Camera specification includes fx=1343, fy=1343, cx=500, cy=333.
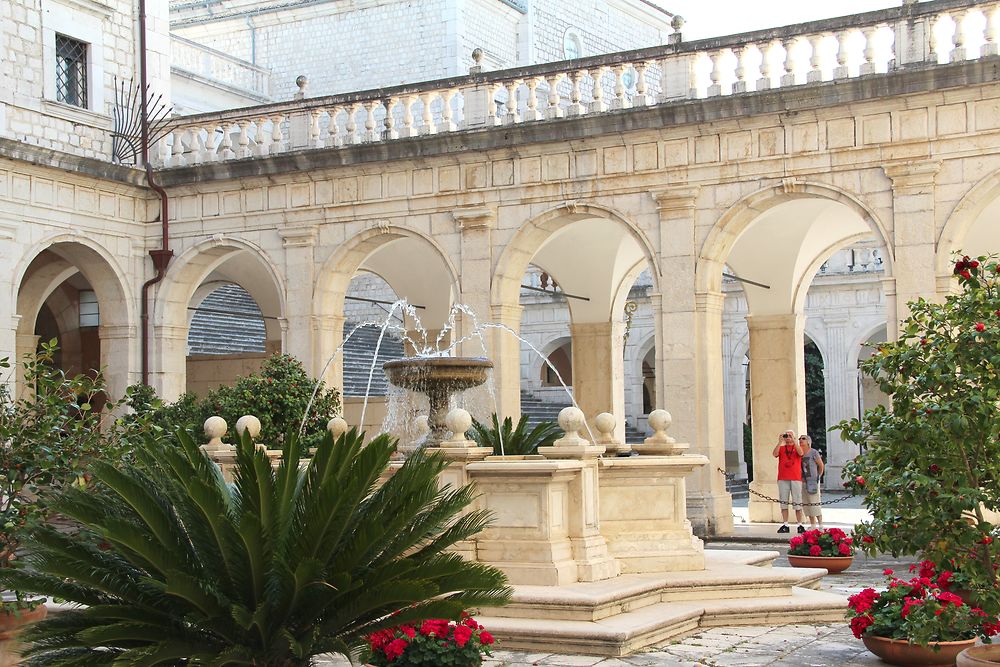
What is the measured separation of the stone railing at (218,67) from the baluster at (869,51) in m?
16.6

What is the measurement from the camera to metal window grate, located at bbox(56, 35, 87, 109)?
18.8m

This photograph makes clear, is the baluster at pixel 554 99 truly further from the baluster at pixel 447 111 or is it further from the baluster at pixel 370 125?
the baluster at pixel 370 125

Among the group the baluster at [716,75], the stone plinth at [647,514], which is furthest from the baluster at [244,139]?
the stone plinth at [647,514]

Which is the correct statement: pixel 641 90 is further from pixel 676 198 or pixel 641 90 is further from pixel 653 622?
pixel 653 622

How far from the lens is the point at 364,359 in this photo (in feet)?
93.9

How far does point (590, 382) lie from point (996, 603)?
48.8ft

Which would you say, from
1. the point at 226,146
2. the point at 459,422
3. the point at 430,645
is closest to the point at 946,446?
the point at 430,645

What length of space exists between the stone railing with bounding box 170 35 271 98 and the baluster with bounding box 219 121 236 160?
923 centimetres

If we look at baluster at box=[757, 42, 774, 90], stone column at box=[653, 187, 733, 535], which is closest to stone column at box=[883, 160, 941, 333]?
baluster at box=[757, 42, 774, 90]

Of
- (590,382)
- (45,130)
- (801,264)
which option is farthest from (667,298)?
(45,130)

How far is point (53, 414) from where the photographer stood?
7867 millimetres

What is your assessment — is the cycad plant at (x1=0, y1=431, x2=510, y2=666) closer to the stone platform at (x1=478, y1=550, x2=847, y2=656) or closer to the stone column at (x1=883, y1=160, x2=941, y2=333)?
the stone platform at (x1=478, y1=550, x2=847, y2=656)

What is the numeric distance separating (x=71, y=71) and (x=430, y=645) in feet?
45.9

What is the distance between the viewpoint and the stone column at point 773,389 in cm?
1888
